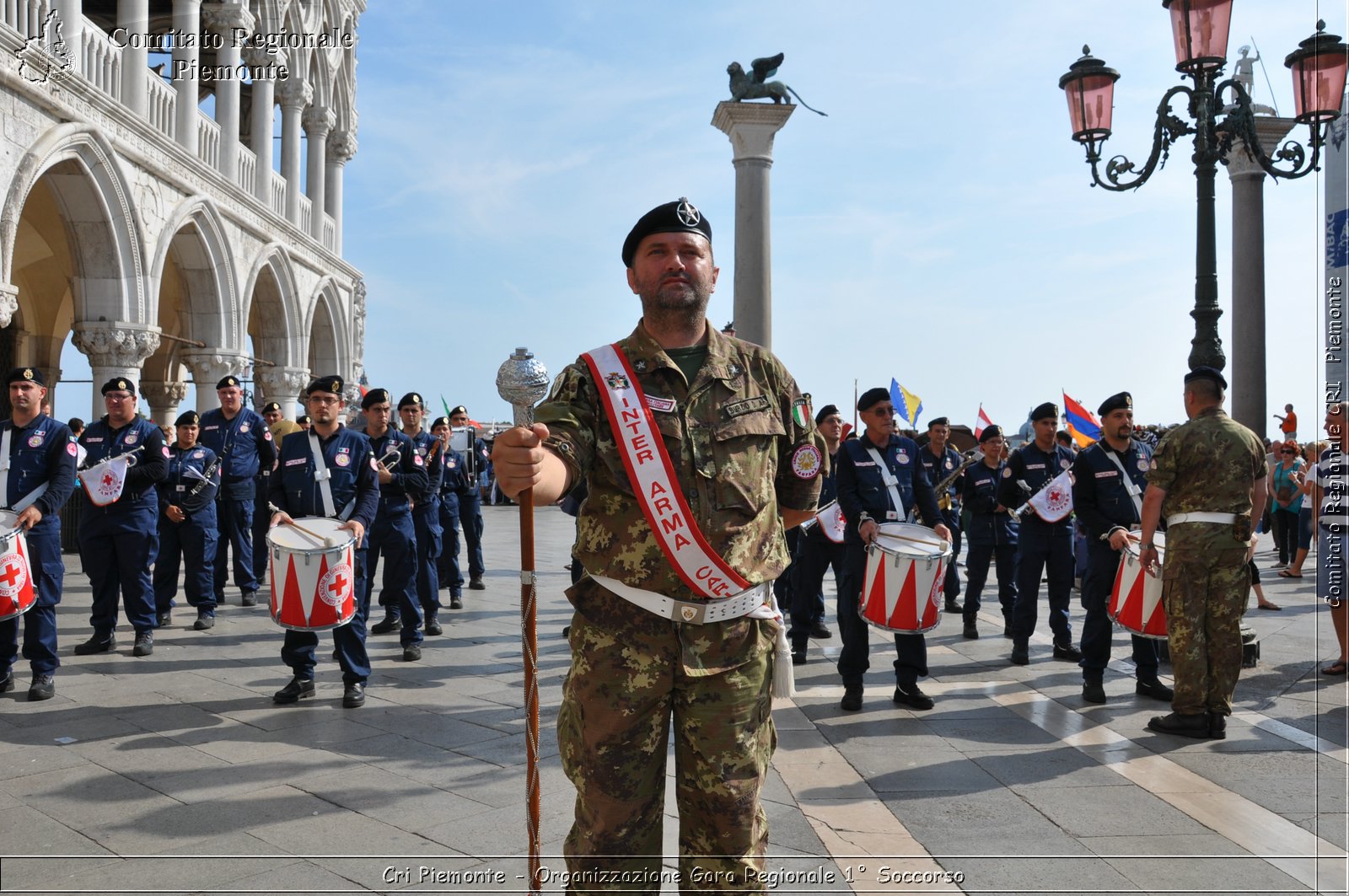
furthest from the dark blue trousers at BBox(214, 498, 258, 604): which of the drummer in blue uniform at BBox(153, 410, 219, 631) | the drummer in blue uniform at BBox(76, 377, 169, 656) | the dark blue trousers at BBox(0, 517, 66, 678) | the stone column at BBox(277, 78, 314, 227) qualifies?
the stone column at BBox(277, 78, 314, 227)

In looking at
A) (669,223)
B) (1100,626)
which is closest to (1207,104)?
(1100,626)

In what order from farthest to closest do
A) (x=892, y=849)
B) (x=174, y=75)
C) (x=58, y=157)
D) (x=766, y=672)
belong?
(x=174, y=75) < (x=58, y=157) < (x=892, y=849) < (x=766, y=672)

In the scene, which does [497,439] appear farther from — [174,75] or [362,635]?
[174,75]

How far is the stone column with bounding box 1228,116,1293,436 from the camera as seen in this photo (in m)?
13.3

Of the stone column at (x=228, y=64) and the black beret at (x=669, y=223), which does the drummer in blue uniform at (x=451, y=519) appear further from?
the stone column at (x=228, y=64)

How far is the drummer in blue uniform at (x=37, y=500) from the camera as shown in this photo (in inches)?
244

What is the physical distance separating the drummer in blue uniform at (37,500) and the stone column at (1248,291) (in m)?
13.2

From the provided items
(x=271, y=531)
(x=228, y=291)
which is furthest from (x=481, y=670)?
(x=228, y=291)

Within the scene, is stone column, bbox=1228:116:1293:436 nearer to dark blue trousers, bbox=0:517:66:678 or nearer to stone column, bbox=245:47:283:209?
dark blue trousers, bbox=0:517:66:678

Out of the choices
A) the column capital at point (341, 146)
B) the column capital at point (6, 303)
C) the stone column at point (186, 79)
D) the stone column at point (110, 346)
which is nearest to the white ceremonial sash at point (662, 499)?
the column capital at point (6, 303)

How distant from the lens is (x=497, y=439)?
2256mm

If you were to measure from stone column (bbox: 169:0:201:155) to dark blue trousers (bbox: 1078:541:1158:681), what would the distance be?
13.8 m

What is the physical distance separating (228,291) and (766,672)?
53.4 ft

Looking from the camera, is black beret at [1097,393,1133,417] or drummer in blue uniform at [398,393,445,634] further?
drummer in blue uniform at [398,393,445,634]
